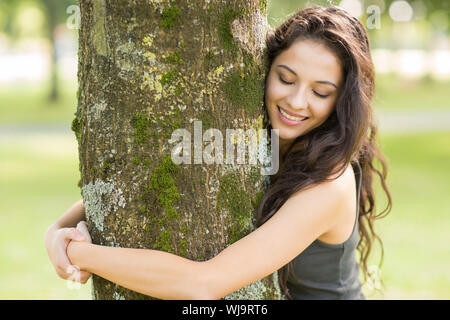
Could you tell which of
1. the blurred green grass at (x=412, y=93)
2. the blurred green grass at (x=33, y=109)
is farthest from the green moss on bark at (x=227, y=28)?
the blurred green grass at (x=412, y=93)

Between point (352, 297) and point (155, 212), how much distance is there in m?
1.21

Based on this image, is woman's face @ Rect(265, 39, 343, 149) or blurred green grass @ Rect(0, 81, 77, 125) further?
blurred green grass @ Rect(0, 81, 77, 125)

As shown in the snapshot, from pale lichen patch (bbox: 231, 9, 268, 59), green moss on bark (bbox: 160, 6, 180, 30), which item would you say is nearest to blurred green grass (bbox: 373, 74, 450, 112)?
pale lichen patch (bbox: 231, 9, 268, 59)

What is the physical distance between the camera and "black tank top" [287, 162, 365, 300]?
2.56 meters

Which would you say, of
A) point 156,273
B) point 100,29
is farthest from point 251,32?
point 156,273

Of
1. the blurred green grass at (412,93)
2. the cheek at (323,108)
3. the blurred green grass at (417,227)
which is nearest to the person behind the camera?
the cheek at (323,108)

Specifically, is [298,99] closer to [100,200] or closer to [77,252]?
[100,200]

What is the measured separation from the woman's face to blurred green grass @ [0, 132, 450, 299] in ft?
11.7

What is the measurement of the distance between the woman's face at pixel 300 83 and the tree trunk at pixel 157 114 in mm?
225

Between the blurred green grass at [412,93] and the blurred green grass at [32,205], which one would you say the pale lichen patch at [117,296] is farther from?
the blurred green grass at [412,93]

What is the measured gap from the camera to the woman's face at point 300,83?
238cm

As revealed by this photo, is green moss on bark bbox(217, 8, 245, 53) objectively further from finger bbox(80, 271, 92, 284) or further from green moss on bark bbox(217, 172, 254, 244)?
finger bbox(80, 271, 92, 284)

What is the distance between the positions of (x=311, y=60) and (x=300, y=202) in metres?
0.64
